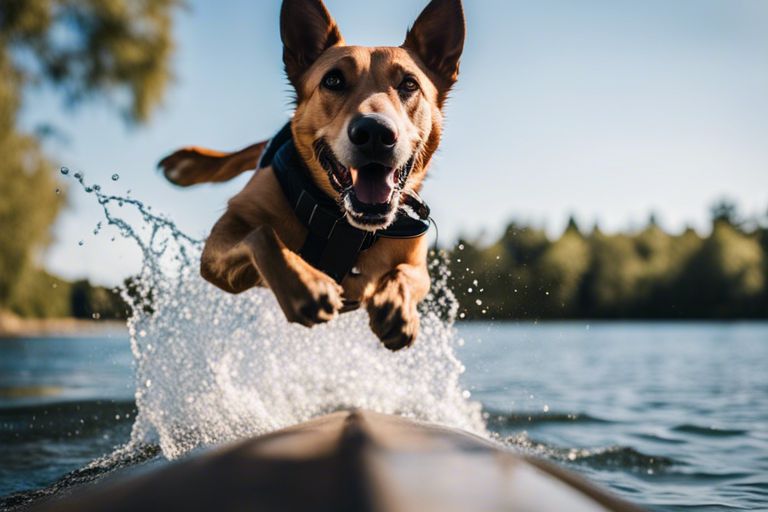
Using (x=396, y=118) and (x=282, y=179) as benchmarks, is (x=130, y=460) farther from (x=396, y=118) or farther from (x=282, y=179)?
(x=396, y=118)

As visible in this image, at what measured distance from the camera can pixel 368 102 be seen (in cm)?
287

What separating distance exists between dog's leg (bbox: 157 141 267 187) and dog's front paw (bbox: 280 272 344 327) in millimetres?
1980

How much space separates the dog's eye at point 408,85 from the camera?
310cm

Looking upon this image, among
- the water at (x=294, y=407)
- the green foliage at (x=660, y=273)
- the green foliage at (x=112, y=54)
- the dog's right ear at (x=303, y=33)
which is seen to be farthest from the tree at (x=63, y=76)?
the green foliage at (x=660, y=273)

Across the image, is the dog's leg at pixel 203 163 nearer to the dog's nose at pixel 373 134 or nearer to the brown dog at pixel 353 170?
the brown dog at pixel 353 170

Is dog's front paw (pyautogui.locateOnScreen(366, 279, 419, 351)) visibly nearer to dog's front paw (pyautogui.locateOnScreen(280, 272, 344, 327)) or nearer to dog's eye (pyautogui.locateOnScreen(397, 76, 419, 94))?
dog's front paw (pyautogui.locateOnScreen(280, 272, 344, 327))

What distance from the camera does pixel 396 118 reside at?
283 cm

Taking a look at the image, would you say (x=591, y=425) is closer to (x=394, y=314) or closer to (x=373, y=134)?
(x=394, y=314)

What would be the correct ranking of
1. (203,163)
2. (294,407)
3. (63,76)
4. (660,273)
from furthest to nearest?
(660,273), (63,76), (294,407), (203,163)

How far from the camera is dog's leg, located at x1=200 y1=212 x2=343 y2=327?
7.69ft

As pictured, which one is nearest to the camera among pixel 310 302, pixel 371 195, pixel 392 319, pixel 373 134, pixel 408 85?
pixel 310 302

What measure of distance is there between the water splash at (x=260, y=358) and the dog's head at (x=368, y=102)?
1.75 metres

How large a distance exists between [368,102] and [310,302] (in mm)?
942

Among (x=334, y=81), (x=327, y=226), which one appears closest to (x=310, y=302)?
(x=327, y=226)
